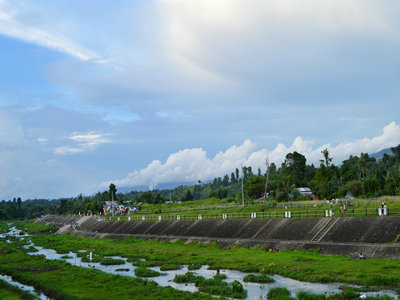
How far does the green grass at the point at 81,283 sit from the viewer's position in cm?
3004

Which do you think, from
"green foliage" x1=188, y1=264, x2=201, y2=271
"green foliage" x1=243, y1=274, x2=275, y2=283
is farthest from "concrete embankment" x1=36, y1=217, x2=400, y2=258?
"green foliage" x1=188, y1=264, x2=201, y2=271

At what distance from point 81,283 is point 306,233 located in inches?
1050

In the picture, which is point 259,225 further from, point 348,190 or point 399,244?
point 348,190

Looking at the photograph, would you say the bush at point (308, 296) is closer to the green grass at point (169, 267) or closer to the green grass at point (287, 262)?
the green grass at point (287, 262)

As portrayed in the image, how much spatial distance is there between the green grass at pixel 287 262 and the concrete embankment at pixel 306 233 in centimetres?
169

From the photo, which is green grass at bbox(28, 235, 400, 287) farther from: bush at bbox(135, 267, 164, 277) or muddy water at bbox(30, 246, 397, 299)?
bush at bbox(135, 267, 164, 277)

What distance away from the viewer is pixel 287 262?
37.7 meters

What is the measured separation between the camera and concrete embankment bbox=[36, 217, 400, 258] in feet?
126

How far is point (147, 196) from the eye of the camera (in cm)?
18338

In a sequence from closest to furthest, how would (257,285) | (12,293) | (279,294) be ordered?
(279,294), (257,285), (12,293)

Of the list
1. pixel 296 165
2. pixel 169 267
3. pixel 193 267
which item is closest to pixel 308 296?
pixel 193 267

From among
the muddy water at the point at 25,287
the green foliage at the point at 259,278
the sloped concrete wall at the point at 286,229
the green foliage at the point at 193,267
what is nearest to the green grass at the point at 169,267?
the green foliage at the point at 193,267

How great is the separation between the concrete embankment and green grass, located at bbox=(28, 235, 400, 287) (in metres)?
1.69

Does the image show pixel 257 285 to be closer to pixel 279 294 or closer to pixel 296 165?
pixel 279 294
